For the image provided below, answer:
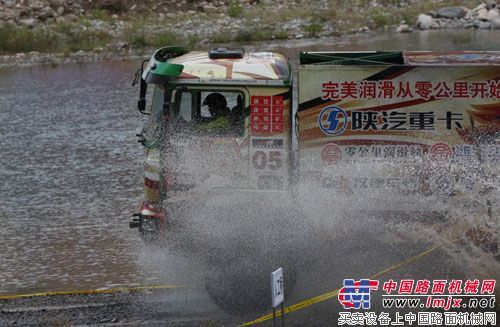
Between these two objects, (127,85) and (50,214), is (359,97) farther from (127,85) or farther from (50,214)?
(127,85)

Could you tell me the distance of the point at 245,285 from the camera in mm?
11188

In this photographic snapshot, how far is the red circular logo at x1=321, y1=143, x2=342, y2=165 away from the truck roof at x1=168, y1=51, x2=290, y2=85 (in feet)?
2.86

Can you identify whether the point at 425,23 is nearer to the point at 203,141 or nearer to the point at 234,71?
the point at 234,71

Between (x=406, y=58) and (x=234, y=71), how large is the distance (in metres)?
2.03

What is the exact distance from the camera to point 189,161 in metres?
11.2

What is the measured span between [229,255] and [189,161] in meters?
1.17

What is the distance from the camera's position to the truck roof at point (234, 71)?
36.4 feet

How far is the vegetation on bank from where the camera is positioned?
4162cm

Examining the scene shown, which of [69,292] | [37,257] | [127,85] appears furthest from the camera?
[127,85]

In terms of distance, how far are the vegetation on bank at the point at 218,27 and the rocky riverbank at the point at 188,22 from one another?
0.14ft

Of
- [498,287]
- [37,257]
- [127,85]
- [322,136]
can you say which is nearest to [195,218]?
[322,136]

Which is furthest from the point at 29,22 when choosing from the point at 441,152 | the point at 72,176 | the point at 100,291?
the point at 441,152

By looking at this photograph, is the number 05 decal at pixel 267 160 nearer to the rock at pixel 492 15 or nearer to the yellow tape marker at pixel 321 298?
the yellow tape marker at pixel 321 298

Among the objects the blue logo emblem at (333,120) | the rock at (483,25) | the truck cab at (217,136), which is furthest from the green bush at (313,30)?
the blue logo emblem at (333,120)
